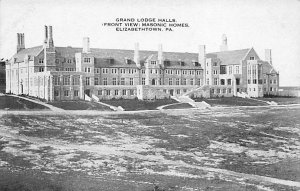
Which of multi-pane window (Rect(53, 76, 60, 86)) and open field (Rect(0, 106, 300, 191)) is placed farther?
multi-pane window (Rect(53, 76, 60, 86))

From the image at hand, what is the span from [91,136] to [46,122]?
4.70 meters

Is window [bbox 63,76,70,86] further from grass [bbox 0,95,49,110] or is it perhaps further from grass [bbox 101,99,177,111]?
grass [bbox 0,95,49,110]

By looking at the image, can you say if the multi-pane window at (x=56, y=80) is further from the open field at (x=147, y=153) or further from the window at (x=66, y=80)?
the open field at (x=147, y=153)

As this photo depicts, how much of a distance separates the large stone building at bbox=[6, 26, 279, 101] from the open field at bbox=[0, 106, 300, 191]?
1040cm

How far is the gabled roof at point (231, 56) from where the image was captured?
183ft

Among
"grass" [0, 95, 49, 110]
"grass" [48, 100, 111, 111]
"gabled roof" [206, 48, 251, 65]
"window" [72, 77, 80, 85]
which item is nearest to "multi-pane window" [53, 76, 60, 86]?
"window" [72, 77, 80, 85]

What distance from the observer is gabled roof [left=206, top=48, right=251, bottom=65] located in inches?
2196

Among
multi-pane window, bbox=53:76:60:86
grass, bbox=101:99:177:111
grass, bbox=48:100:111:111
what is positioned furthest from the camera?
multi-pane window, bbox=53:76:60:86

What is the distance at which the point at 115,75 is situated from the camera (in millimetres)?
49625

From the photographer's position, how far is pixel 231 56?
187 ft
